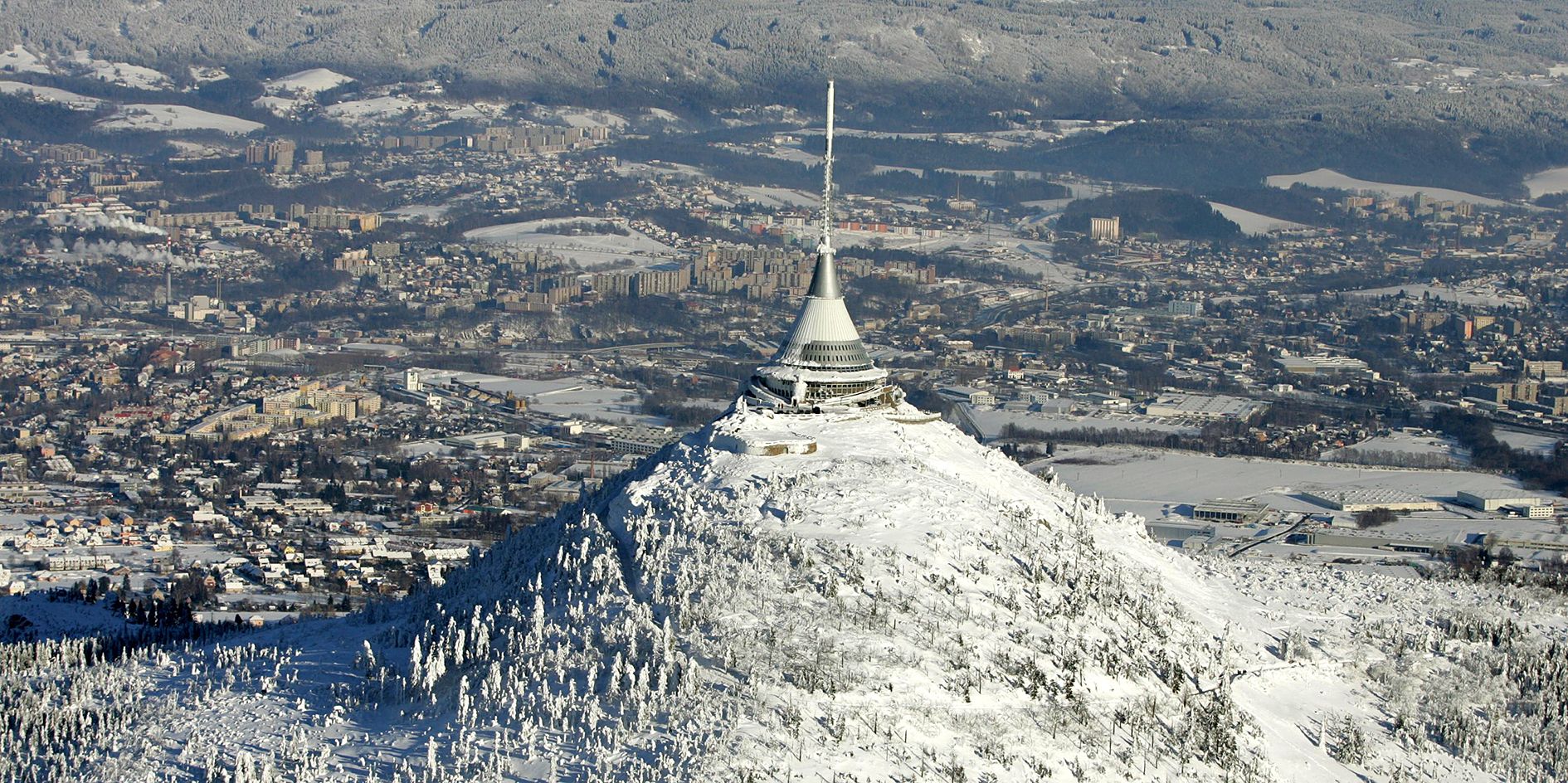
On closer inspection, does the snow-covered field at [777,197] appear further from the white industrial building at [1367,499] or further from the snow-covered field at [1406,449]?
the white industrial building at [1367,499]

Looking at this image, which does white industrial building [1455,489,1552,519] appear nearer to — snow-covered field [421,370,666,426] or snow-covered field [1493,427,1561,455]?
snow-covered field [1493,427,1561,455]

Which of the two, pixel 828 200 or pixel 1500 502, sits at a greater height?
pixel 828 200

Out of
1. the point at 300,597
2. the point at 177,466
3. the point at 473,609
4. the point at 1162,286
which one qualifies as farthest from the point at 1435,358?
the point at 473,609

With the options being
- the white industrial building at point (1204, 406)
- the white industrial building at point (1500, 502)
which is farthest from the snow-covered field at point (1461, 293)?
the white industrial building at point (1500, 502)

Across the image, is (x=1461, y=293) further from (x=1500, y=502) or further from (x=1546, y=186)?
(x=1500, y=502)

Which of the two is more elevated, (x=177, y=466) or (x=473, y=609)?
(x=473, y=609)

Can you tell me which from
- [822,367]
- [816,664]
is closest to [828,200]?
[822,367]

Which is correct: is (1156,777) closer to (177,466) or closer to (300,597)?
(300,597)
